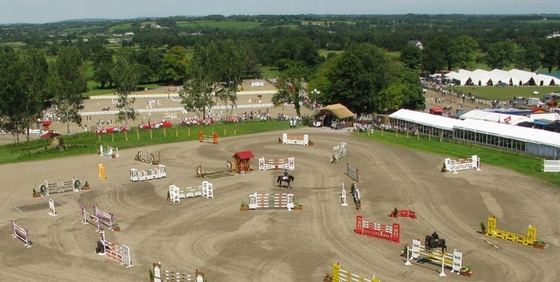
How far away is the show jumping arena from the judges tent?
13.7 meters

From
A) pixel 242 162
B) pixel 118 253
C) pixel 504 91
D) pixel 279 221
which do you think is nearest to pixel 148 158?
pixel 242 162

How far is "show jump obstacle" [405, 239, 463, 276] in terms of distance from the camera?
20.9 meters

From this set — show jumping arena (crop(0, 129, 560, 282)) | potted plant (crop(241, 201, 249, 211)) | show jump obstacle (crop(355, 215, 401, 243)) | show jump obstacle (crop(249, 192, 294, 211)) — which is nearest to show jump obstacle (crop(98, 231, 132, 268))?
show jumping arena (crop(0, 129, 560, 282))

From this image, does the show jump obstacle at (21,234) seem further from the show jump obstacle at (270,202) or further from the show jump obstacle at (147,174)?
the show jump obstacle at (270,202)

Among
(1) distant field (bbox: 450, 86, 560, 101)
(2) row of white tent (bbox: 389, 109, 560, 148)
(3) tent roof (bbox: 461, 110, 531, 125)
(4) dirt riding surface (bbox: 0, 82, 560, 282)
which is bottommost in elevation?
(1) distant field (bbox: 450, 86, 560, 101)

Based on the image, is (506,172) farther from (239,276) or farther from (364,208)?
(239,276)

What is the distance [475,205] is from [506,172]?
8794 mm

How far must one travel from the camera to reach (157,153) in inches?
1740

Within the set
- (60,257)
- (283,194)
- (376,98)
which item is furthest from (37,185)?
(376,98)

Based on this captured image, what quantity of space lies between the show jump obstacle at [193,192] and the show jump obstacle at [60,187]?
6.48 meters

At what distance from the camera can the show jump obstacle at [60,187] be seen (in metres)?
33.0

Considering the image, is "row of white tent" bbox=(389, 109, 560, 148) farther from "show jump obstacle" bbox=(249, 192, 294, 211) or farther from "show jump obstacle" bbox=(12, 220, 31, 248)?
"show jump obstacle" bbox=(12, 220, 31, 248)

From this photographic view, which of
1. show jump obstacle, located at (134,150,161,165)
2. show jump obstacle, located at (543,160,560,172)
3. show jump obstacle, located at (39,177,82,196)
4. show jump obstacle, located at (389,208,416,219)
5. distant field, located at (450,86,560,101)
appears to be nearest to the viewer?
show jump obstacle, located at (389,208,416,219)

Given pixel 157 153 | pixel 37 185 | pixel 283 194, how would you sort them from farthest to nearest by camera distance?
pixel 157 153 < pixel 37 185 < pixel 283 194
